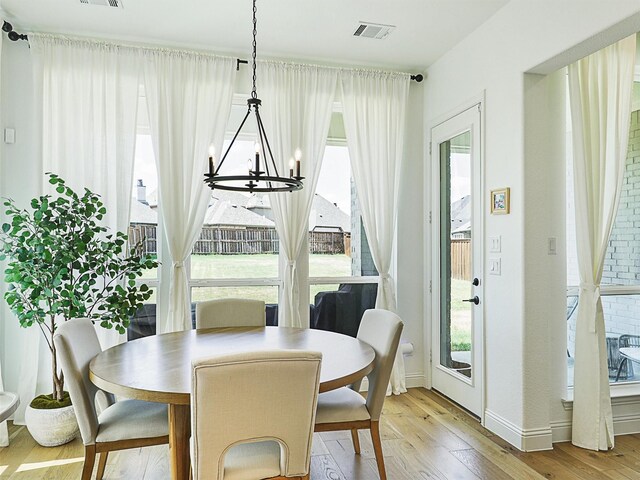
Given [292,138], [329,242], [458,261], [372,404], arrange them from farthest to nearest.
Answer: [329,242] < [292,138] < [458,261] < [372,404]

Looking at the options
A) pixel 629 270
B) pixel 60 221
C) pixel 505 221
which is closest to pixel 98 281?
pixel 60 221

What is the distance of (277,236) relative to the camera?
4.16 m

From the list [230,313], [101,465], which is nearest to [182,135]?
[230,313]

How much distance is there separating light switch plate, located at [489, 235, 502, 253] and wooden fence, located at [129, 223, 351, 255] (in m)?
1.46

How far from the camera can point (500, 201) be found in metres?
3.23

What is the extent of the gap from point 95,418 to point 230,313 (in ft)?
4.01

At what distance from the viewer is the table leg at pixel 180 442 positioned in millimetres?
2039

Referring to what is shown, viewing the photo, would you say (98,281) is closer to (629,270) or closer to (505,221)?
(505,221)

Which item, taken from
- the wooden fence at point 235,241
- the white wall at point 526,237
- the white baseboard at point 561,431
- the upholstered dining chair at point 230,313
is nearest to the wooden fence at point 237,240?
the wooden fence at point 235,241

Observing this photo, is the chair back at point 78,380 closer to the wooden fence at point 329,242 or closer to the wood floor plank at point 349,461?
the wood floor plank at point 349,461

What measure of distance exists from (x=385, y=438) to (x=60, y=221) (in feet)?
8.46

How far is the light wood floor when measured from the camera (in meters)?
2.69

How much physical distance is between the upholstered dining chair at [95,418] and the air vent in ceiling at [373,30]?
2782 millimetres

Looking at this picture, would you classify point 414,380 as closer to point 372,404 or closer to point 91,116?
point 372,404
